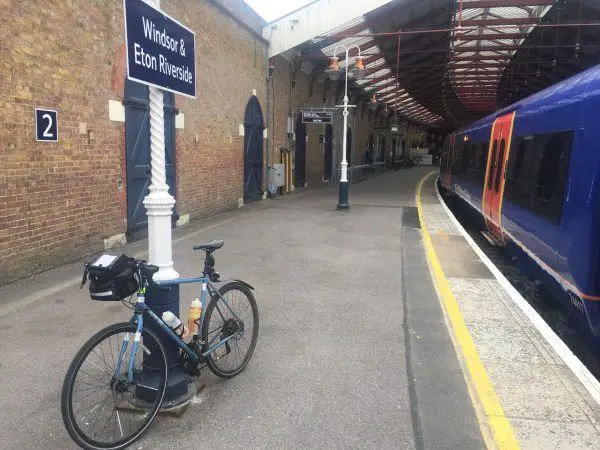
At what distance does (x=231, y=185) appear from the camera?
43.9ft

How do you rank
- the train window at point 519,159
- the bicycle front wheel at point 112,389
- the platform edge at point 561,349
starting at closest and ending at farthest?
1. the bicycle front wheel at point 112,389
2. the platform edge at point 561,349
3. the train window at point 519,159

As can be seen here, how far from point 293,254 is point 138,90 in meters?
4.07

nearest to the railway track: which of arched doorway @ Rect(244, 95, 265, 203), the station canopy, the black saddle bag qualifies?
the black saddle bag

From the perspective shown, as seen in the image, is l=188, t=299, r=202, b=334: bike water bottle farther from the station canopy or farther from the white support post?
the station canopy

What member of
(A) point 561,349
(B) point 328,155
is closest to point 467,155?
(A) point 561,349

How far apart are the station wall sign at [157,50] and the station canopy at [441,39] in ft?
35.4

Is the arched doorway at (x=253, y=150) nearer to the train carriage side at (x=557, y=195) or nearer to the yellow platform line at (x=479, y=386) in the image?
the train carriage side at (x=557, y=195)

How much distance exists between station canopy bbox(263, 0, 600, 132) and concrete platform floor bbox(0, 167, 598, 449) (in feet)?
28.2

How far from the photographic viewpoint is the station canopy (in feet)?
47.0

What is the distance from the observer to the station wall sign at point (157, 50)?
290 cm

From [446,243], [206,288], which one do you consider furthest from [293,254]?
[206,288]

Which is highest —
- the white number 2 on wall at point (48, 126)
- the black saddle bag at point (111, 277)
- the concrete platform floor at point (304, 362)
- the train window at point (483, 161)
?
the white number 2 on wall at point (48, 126)

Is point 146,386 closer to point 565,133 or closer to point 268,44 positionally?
point 565,133

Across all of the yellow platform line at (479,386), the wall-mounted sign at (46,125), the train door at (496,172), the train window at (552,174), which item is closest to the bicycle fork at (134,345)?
the yellow platform line at (479,386)
